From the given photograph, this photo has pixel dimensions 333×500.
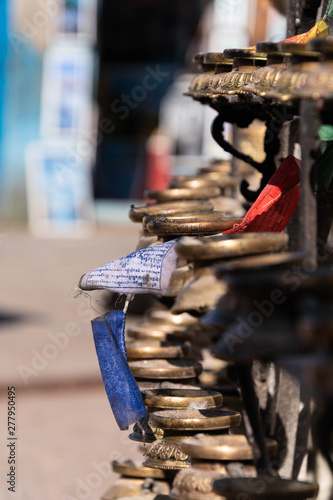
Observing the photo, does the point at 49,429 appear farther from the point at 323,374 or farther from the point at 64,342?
the point at 323,374

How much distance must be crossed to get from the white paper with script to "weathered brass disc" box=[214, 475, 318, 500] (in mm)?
322

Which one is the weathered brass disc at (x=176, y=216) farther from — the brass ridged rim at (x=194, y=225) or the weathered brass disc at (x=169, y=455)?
the weathered brass disc at (x=169, y=455)

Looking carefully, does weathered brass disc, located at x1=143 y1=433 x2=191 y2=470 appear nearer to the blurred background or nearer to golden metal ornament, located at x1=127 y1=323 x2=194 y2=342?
golden metal ornament, located at x1=127 y1=323 x2=194 y2=342

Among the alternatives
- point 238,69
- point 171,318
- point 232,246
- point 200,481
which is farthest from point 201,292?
point 171,318

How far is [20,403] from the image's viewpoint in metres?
5.14

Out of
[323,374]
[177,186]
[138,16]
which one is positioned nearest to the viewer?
[323,374]

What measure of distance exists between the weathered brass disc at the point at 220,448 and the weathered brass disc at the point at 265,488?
0.10m

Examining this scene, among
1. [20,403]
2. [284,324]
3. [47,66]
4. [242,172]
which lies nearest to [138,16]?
[47,66]

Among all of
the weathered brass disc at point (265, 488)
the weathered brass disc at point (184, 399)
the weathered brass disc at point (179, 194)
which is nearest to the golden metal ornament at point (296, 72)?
the weathered brass disc at point (265, 488)

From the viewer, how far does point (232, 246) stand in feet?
3.71

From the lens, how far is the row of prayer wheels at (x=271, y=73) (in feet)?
3.48

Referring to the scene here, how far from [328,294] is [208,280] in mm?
256

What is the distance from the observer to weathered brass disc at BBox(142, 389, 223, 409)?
1.67 m

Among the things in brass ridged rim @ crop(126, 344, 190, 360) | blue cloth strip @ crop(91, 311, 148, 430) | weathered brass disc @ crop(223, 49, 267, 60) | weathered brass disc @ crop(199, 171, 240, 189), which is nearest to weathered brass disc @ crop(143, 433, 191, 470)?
blue cloth strip @ crop(91, 311, 148, 430)
